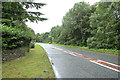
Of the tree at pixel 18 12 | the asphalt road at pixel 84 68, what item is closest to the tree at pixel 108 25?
the asphalt road at pixel 84 68

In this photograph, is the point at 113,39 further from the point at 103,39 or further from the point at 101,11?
the point at 101,11

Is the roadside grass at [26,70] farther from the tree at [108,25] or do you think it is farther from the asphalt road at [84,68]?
the tree at [108,25]

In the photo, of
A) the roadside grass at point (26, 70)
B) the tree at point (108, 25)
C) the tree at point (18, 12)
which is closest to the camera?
the roadside grass at point (26, 70)

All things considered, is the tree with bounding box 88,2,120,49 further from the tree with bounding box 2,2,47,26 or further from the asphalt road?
the tree with bounding box 2,2,47,26

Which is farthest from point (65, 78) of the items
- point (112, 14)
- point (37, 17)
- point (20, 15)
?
point (112, 14)

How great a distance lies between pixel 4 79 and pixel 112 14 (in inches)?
606

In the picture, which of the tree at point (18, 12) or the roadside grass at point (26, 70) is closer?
the roadside grass at point (26, 70)

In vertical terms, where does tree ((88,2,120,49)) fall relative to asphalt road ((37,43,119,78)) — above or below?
above

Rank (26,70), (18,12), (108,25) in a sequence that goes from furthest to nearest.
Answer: (108,25) → (18,12) → (26,70)

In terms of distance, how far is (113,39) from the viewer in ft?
43.5

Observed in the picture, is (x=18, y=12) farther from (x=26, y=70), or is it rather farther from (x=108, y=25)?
(x=108, y=25)

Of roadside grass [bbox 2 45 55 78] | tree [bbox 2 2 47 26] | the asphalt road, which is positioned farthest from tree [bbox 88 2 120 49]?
roadside grass [bbox 2 45 55 78]

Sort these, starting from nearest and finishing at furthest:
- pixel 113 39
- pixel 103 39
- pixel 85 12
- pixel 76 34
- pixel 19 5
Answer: pixel 19 5 < pixel 113 39 < pixel 103 39 < pixel 85 12 < pixel 76 34

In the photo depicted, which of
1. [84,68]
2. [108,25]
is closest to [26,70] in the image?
[84,68]
